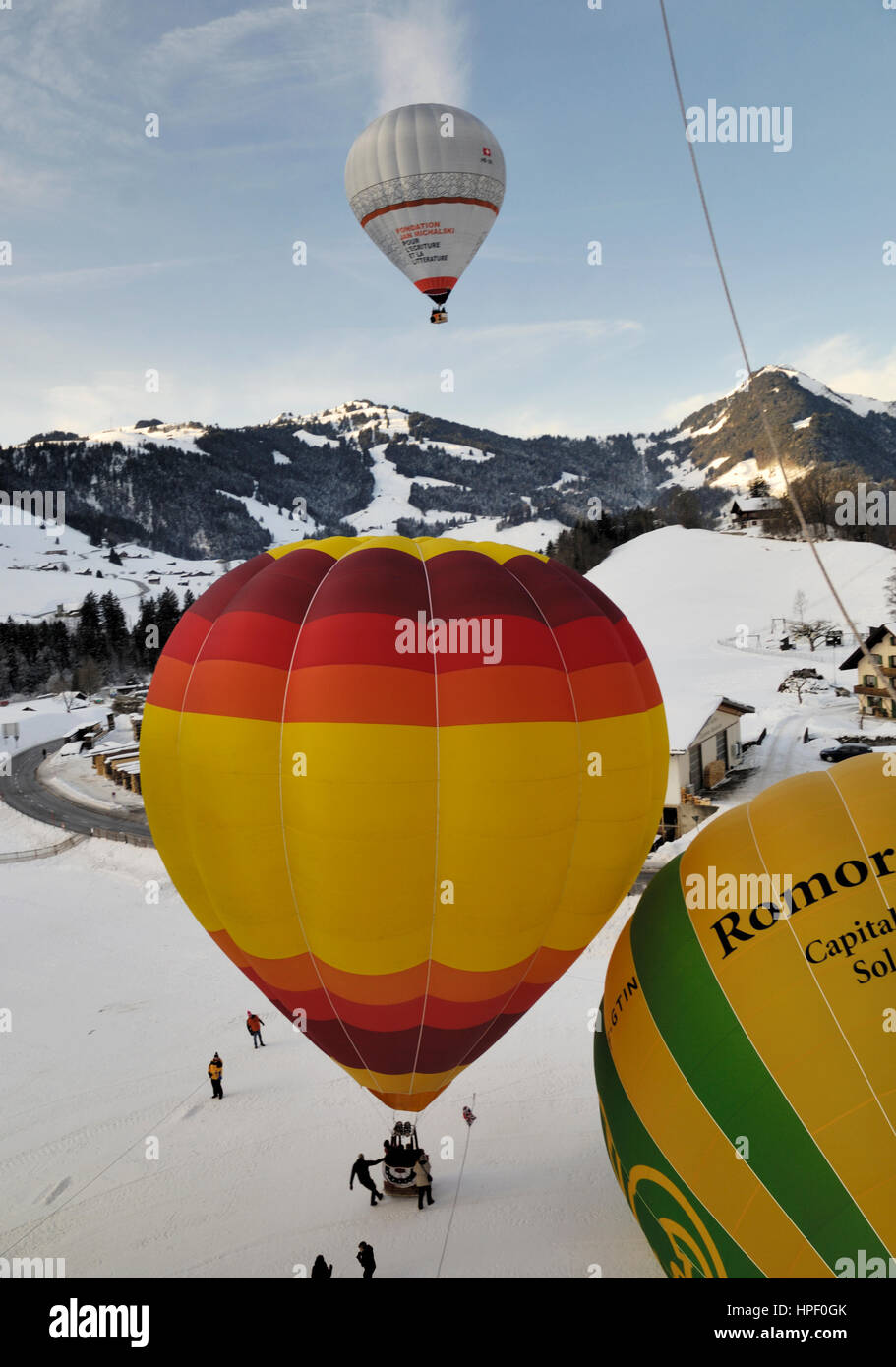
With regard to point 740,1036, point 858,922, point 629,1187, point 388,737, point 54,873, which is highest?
point 388,737

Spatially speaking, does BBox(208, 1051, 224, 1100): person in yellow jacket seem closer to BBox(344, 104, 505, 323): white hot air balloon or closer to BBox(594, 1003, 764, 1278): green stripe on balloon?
BBox(594, 1003, 764, 1278): green stripe on balloon

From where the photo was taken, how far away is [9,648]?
74.7 m

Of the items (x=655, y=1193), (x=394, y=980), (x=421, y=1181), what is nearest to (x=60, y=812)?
(x=421, y=1181)

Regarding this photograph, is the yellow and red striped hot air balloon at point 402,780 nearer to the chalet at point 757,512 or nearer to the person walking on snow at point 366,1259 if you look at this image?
the person walking on snow at point 366,1259

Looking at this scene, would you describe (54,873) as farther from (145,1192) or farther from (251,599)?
(251,599)

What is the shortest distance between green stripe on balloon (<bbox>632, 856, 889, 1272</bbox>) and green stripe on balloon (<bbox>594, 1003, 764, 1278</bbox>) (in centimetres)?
29

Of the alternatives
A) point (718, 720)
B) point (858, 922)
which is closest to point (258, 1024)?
point (858, 922)

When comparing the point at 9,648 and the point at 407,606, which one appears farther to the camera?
the point at 9,648

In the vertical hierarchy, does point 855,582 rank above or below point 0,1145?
above

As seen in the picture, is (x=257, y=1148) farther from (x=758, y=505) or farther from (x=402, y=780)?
(x=758, y=505)

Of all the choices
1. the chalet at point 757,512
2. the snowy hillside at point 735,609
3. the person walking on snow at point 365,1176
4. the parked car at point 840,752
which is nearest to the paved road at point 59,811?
the snowy hillside at point 735,609

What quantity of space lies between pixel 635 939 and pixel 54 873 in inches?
822

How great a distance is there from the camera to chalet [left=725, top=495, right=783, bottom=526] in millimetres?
94200

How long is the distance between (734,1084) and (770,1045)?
0.36 meters
